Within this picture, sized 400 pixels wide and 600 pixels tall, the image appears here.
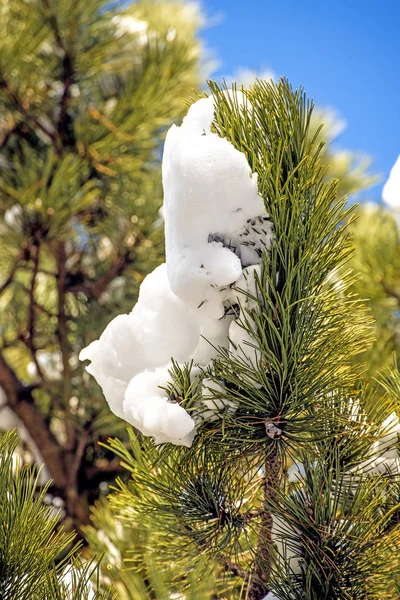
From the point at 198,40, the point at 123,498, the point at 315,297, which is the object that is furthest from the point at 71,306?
the point at 315,297

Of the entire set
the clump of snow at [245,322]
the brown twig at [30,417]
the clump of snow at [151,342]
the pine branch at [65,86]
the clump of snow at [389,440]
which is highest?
the pine branch at [65,86]

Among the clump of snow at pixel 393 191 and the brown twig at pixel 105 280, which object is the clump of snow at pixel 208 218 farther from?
the brown twig at pixel 105 280

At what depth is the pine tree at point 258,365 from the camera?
1.03 ft

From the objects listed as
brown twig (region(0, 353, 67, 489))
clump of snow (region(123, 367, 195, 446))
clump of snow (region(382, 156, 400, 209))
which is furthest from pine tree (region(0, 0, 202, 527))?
clump of snow (region(123, 367, 195, 446))

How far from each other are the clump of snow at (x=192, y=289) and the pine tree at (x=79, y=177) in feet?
1.81

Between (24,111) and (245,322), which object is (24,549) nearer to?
(245,322)

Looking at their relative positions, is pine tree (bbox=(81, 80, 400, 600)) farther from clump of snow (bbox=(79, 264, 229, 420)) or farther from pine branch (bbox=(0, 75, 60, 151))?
pine branch (bbox=(0, 75, 60, 151))

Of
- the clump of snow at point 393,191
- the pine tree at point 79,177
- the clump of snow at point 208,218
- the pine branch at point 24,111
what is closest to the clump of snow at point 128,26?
the pine tree at point 79,177

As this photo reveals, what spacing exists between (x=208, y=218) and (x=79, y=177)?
683mm

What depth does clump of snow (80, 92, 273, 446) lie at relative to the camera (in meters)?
0.31

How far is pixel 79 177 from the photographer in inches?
37.8

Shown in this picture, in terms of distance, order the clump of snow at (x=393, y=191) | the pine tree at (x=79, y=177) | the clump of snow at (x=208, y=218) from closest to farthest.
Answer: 1. the clump of snow at (x=208, y=218)
2. the clump of snow at (x=393, y=191)
3. the pine tree at (x=79, y=177)

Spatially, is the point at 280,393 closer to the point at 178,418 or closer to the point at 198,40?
the point at 178,418

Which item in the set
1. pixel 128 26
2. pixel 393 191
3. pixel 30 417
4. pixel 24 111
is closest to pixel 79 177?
pixel 24 111
